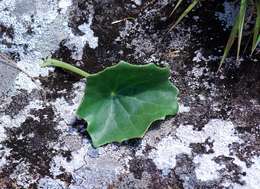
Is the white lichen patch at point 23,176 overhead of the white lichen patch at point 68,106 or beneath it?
beneath

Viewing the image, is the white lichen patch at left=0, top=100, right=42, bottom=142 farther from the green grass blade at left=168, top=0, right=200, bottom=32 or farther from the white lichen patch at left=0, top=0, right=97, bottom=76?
the green grass blade at left=168, top=0, right=200, bottom=32

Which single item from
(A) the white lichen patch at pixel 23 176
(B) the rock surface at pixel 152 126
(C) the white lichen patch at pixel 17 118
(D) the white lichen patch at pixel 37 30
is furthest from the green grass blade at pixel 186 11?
(A) the white lichen patch at pixel 23 176

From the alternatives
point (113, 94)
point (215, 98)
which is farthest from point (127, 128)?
point (215, 98)

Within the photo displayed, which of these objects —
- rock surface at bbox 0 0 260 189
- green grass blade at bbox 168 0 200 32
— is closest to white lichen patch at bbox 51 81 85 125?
rock surface at bbox 0 0 260 189

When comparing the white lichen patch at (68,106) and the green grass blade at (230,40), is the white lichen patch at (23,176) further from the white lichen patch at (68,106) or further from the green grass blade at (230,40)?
the green grass blade at (230,40)

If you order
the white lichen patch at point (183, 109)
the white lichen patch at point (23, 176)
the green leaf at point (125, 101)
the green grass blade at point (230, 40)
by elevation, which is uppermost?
the green grass blade at point (230, 40)

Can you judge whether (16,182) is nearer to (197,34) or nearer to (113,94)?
(113,94)
